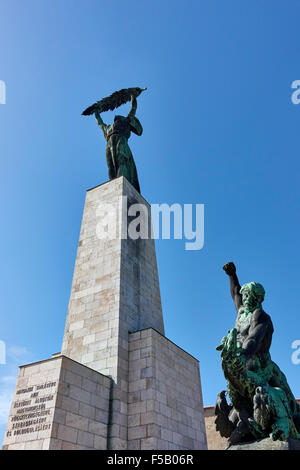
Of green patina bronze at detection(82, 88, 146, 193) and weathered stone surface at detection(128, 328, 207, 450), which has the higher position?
green patina bronze at detection(82, 88, 146, 193)

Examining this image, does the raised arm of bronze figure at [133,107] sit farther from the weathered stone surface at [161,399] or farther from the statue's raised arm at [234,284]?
the statue's raised arm at [234,284]

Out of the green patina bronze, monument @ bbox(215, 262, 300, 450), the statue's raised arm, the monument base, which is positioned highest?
the green patina bronze

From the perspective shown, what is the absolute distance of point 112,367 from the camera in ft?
33.0

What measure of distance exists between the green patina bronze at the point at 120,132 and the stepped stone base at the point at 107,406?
297 inches

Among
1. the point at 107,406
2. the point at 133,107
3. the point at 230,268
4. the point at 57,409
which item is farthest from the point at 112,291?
the point at 133,107

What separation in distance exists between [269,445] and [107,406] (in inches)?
216

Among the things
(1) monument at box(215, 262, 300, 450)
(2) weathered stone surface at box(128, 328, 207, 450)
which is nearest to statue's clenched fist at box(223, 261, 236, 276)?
(1) monument at box(215, 262, 300, 450)

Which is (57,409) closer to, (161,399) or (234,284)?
(161,399)

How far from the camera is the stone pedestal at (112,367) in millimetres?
8344

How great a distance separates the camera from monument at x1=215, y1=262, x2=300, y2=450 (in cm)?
515

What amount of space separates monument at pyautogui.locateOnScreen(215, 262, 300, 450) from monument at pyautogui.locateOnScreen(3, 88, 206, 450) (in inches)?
156

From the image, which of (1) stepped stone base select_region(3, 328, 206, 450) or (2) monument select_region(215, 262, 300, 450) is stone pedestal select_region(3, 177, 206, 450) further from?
(2) monument select_region(215, 262, 300, 450)

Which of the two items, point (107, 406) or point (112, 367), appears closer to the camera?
point (107, 406)

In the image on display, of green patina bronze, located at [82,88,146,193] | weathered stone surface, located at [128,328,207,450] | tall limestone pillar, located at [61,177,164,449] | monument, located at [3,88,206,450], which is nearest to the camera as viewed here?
monument, located at [3,88,206,450]
